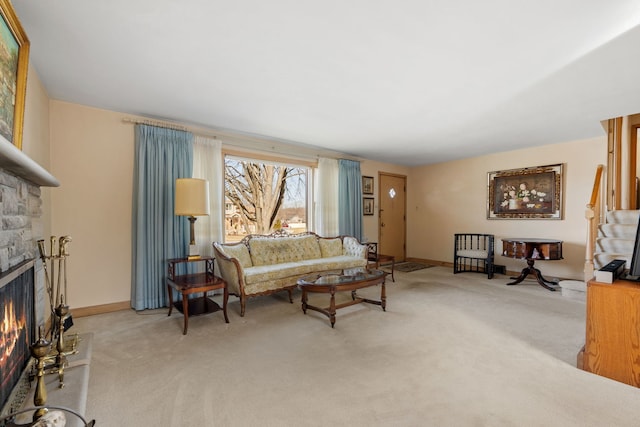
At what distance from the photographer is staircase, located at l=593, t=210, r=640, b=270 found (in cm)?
357

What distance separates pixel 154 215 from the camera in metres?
3.51

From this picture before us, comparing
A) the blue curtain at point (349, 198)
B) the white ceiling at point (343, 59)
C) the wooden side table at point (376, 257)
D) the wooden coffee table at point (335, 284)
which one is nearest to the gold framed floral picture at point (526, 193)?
the white ceiling at point (343, 59)

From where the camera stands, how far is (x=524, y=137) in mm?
4586

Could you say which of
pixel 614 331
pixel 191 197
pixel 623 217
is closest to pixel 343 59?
pixel 191 197

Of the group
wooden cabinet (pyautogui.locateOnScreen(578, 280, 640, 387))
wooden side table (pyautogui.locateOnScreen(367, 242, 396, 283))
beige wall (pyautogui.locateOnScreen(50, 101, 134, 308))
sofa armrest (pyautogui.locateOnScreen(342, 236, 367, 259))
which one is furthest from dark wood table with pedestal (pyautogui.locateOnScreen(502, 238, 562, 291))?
beige wall (pyautogui.locateOnScreen(50, 101, 134, 308))

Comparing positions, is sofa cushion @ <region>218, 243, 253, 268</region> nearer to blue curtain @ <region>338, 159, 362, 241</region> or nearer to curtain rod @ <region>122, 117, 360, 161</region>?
curtain rod @ <region>122, 117, 360, 161</region>

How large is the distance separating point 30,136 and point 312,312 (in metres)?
3.07

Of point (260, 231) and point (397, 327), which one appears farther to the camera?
point (260, 231)

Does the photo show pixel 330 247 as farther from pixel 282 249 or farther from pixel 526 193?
pixel 526 193

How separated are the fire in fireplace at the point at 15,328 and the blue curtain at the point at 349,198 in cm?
430

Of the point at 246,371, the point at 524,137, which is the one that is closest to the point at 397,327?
the point at 246,371

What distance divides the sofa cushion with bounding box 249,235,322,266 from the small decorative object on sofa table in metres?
2.90

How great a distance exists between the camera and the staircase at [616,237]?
11.7 ft

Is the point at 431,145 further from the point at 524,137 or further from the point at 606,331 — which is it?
the point at 606,331
